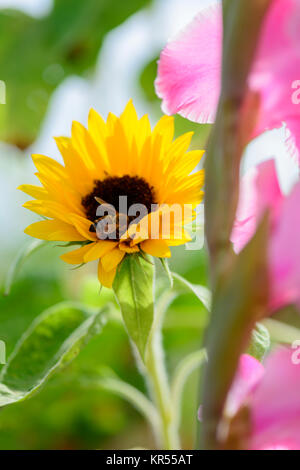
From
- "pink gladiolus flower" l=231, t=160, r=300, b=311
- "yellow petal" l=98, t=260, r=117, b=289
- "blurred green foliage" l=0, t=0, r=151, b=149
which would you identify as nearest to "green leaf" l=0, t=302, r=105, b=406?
"yellow petal" l=98, t=260, r=117, b=289

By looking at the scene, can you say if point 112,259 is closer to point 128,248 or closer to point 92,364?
point 128,248

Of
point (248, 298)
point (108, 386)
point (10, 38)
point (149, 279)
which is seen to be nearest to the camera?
point (248, 298)

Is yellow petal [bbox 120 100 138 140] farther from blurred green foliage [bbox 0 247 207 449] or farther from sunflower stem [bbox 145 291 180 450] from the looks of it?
blurred green foliage [bbox 0 247 207 449]

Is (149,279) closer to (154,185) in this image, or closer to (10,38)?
(154,185)

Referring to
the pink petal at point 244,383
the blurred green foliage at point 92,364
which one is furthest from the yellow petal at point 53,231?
the blurred green foliage at point 92,364

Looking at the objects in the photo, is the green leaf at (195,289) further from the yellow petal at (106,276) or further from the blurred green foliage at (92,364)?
the blurred green foliage at (92,364)

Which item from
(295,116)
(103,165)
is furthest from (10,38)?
(295,116)
